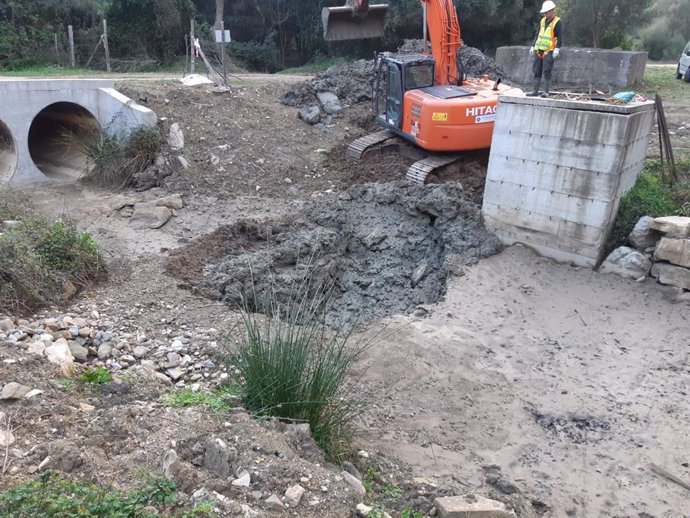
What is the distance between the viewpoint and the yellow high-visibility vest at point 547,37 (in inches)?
345

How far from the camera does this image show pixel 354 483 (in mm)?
3533

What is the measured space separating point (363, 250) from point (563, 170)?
2.65 m

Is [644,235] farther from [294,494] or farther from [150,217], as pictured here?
[150,217]

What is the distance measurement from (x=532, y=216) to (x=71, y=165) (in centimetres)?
822

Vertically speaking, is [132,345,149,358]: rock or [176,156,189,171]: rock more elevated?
[176,156,189,171]: rock

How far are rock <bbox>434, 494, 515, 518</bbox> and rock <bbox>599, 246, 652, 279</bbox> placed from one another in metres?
4.49

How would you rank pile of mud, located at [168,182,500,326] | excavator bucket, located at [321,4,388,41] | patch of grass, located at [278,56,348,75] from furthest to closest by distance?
patch of grass, located at [278,56,348,75]
excavator bucket, located at [321,4,388,41]
pile of mud, located at [168,182,500,326]

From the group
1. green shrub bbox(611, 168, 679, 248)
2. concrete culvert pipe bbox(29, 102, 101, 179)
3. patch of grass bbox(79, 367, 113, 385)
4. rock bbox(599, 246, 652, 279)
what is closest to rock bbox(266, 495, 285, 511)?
patch of grass bbox(79, 367, 113, 385)

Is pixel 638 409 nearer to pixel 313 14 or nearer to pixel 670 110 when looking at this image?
pixel 670 110

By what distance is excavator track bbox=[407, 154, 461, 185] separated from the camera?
9.22 meters

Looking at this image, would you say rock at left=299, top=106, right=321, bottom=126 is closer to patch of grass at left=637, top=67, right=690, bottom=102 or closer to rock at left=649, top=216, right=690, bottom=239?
rock at left=649, top=216, right=690, bottom=239

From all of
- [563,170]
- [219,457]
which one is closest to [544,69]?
[563,170]

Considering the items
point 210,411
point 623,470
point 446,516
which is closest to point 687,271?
point 623,470

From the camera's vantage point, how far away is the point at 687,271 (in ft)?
23.5
